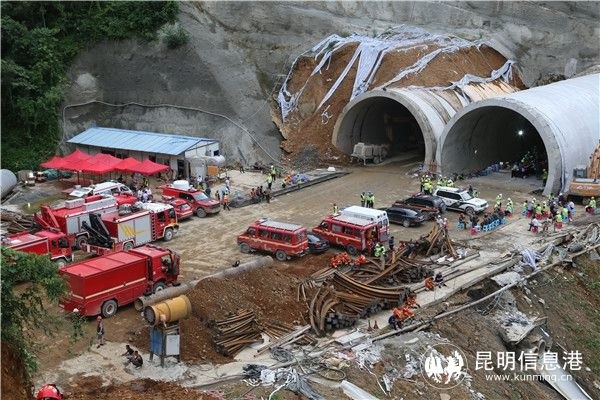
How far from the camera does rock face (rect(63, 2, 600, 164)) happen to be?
51.4 meters

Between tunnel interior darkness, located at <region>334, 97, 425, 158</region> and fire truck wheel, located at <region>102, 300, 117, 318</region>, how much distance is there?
28.3 metres

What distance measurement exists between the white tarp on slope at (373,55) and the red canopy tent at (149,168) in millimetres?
12521

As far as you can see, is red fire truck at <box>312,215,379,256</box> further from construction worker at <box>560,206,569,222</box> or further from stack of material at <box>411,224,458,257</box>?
construction worker at <box>560,206,569,222</box>

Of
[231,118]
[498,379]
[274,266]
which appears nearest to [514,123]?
[231,118]

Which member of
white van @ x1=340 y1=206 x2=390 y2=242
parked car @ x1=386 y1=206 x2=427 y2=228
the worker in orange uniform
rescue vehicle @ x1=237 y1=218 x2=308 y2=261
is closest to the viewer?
the worker in orange uniform

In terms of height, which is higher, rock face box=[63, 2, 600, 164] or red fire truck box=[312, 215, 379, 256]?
rock face box=[63, 2, 600, 164]

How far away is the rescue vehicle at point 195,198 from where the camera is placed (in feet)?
126

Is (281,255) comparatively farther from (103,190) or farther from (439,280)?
(103,190)

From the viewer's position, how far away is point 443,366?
77.5 ft

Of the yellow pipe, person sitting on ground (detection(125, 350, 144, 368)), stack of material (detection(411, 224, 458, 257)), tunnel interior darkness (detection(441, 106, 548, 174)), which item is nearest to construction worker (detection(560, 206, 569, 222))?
stack of material (detection(411, 224, 458, 257))

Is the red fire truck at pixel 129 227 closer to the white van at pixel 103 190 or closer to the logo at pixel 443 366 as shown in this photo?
the white van at pixel 103 190

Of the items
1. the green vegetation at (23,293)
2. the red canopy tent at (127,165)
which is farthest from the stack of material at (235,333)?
the red canopy tent at (127,165)

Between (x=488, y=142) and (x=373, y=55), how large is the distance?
36.1ft

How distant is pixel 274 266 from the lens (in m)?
30.9
